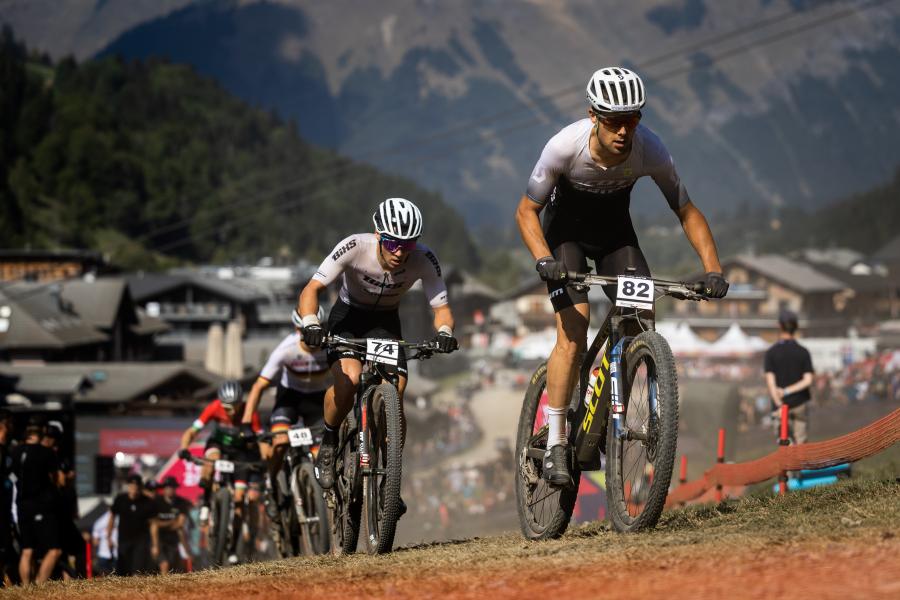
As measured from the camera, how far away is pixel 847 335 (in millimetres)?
133125

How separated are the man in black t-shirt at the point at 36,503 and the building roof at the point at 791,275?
435 ft

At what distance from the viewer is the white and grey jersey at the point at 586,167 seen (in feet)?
27.0

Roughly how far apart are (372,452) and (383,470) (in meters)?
0.25

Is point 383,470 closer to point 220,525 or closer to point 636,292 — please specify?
point 636,292

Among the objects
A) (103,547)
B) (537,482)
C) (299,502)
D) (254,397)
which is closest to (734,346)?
(103,547)

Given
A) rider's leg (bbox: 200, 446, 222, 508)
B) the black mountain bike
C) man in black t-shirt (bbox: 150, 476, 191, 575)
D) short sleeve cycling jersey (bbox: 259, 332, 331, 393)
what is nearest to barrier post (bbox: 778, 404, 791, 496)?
the black mountain bike

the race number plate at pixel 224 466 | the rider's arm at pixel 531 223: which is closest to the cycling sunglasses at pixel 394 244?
the rider's arm at pixel 531 223

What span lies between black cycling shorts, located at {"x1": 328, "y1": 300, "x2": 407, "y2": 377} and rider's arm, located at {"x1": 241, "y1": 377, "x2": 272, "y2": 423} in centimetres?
366

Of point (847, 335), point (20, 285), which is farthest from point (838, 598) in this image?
point (847, 335)

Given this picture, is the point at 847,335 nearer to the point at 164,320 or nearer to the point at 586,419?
the point at 164,320

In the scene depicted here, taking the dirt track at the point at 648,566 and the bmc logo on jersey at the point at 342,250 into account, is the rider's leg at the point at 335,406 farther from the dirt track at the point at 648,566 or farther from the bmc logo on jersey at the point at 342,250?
the dirt track at the point at 648,566

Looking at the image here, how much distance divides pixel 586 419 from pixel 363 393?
7.03 feet

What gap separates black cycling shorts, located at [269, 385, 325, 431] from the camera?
13.9 meters

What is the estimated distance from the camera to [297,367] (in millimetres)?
13664
